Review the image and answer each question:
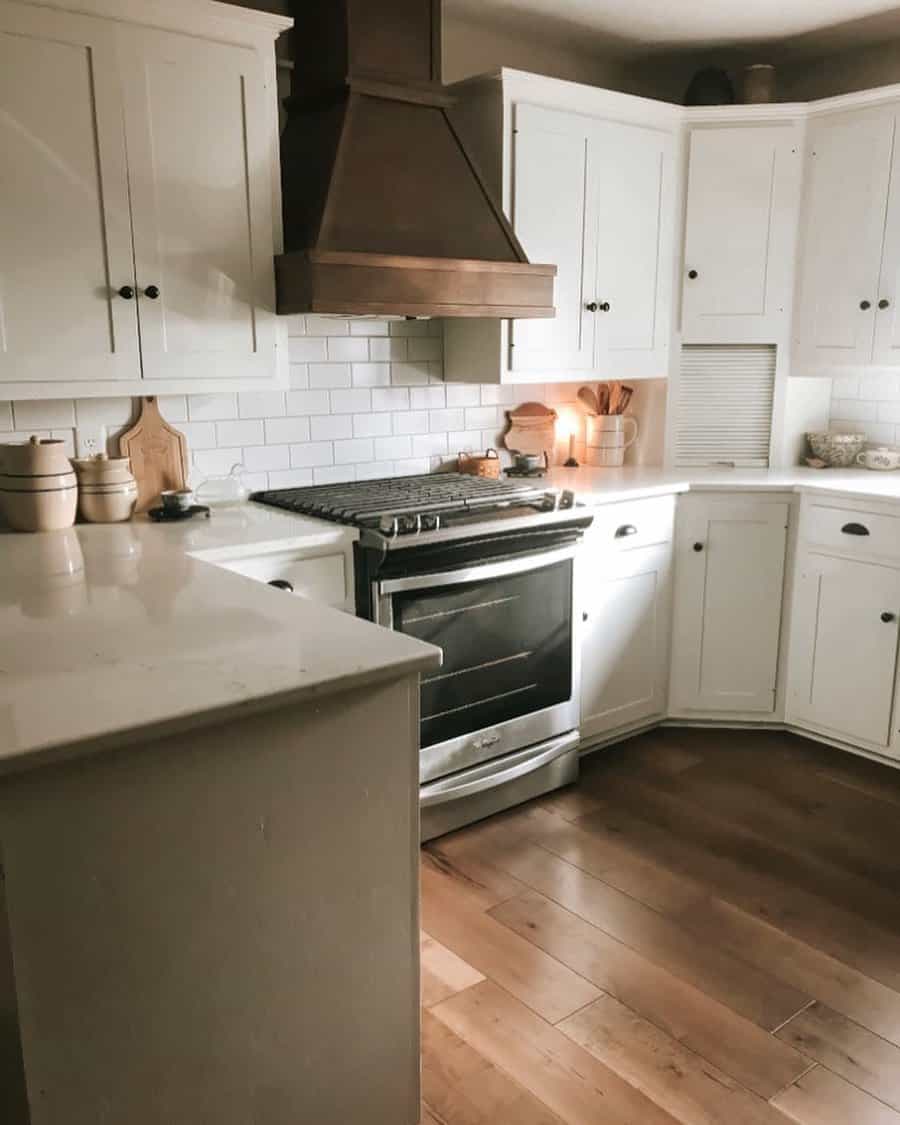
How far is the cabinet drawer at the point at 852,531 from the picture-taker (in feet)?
10.7

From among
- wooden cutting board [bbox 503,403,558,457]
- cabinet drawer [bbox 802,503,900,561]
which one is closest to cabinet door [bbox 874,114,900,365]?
cabinet drawer [bbox 802,503,900,561]

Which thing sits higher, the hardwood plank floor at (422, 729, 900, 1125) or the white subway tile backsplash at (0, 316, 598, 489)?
the white subway tile backsplash at (0, 316, 598, 489)

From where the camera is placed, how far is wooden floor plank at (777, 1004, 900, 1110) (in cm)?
199

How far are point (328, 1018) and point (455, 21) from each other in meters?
3.25

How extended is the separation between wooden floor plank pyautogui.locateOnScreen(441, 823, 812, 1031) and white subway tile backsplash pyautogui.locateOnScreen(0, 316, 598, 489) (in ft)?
4.49

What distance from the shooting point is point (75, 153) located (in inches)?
95.8

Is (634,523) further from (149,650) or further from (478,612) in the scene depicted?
(149,650)

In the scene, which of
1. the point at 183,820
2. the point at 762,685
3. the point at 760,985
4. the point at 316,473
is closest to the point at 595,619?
the point at 762,685

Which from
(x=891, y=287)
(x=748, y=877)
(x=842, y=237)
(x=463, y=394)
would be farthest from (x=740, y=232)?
(x=748, y=877)

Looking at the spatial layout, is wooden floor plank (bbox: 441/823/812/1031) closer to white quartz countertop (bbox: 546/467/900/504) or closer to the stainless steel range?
the stainless steel range

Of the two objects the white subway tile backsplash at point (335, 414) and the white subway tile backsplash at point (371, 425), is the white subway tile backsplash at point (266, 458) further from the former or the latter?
the white subway tile backsplash at point (371, 425)

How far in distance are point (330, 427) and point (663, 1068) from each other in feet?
7.05

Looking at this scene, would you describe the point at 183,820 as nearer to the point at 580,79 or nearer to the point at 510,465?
the point at 510,465

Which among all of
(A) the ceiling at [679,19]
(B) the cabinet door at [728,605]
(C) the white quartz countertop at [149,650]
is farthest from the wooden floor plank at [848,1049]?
(A) the ceiling at [679,19]
